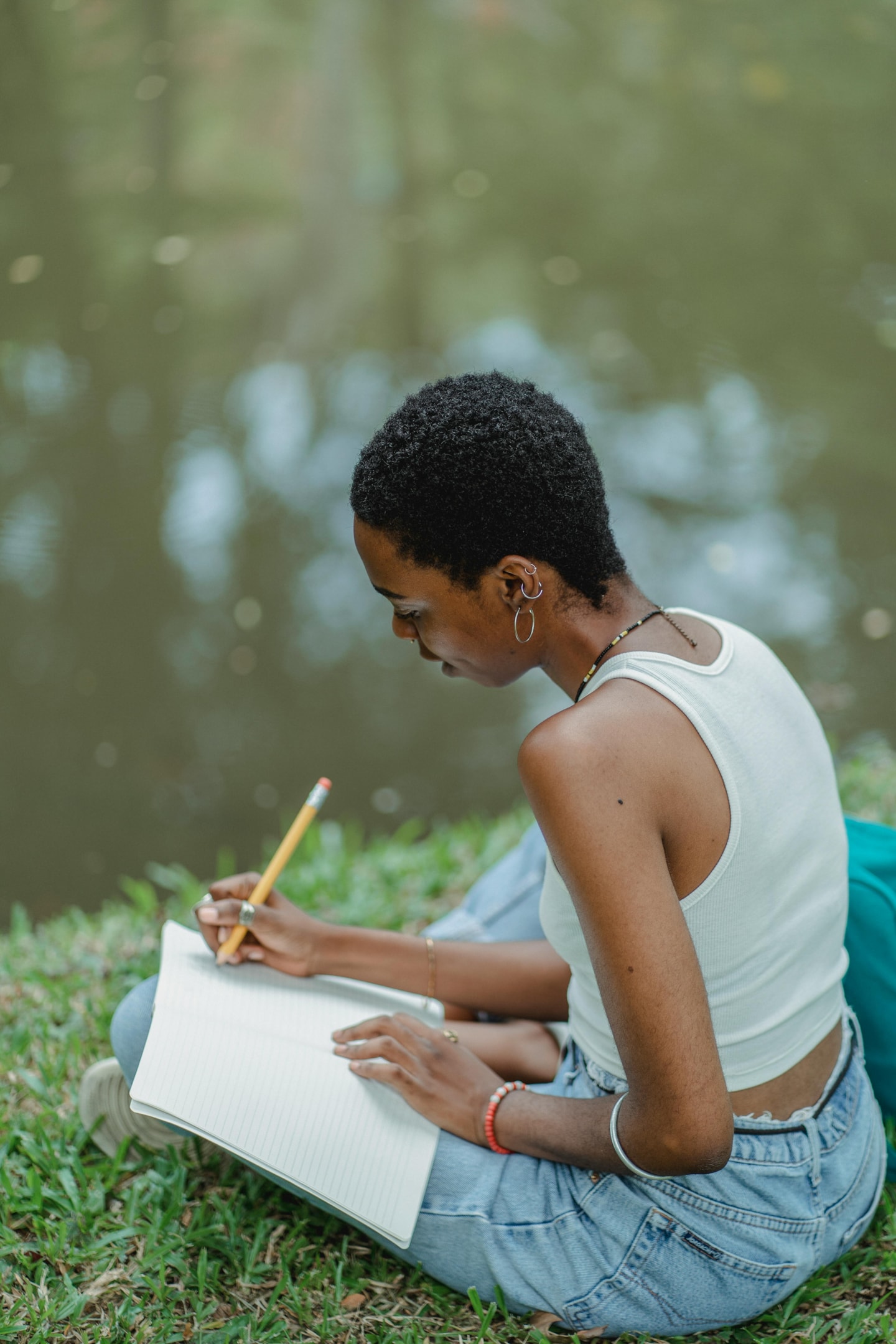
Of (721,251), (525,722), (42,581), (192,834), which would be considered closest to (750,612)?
(525,722)

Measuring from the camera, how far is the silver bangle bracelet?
149 cm

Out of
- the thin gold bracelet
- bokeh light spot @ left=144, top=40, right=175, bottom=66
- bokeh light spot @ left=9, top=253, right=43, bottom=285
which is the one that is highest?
bokeh light spot @ left=144, top=40, right=175, bottom=66

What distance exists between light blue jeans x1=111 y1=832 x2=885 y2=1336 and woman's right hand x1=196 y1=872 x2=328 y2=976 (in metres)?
0.40

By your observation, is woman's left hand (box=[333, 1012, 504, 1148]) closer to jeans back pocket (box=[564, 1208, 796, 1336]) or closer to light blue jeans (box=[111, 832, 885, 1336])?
light blue jeans (box=[111, 832, 885, 1336])

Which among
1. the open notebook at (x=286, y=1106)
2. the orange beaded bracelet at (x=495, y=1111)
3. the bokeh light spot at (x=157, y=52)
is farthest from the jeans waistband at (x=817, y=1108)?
the bokeh light spot at (x=157, y=52)

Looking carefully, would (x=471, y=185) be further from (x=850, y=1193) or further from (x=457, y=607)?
(x=850, y=1193)

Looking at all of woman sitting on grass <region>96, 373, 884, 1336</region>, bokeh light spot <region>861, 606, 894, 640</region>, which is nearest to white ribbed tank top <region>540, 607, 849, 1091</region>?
woman sitting on grass <region>96, 373, 884, 1336</region>

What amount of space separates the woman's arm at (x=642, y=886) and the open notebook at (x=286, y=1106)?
397mm

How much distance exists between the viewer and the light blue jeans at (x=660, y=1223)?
5.24 ft

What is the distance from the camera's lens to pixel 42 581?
5168 millimetres

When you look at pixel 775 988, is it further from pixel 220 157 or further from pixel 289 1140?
pixel 220 157

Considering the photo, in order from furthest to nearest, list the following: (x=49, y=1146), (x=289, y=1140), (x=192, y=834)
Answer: (x=192, y=834) → (x=49, y=1146) → (x=289, y=1140)

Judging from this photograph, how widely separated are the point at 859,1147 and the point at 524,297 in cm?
465

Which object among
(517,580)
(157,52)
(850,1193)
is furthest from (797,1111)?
(157,52)
